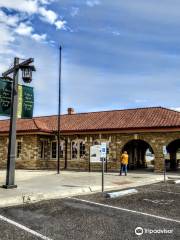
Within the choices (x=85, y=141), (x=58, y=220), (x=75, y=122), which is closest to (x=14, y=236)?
(x=58, y=220)

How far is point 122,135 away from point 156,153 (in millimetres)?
2957

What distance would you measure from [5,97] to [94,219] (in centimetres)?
744

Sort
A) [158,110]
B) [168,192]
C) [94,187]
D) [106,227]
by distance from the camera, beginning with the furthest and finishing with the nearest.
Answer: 1. [158,110]
2. [94,187]
3. [168,192]
4. [106,227]

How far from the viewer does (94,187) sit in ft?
47.6

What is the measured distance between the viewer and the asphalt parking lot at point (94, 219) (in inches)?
271

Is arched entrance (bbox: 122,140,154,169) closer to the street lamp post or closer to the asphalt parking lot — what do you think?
the street lamp post

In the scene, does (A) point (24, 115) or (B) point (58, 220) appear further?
(A) point (24, 115)

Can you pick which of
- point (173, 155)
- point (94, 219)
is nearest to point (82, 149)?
point (173, 155)

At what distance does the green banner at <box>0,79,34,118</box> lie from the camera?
14.0 m

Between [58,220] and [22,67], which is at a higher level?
[22,67]

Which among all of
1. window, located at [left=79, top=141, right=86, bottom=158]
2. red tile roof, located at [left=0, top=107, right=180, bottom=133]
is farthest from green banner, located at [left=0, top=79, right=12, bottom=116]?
window, located at [left=79, top=141, right=86, bottom=158]

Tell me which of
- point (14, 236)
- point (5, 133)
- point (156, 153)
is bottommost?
point (14, 236)

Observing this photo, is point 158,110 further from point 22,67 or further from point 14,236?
point 14,236

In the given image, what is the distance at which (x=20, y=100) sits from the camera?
47.1 feet
